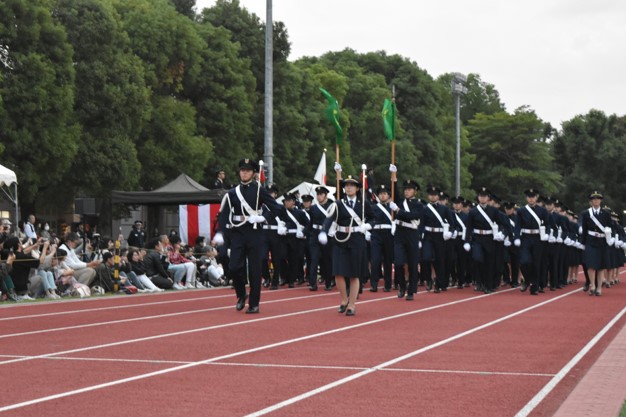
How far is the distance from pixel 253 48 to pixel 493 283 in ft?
139

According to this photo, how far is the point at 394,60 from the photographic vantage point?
9688cm

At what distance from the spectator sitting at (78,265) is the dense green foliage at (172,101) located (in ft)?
65.7

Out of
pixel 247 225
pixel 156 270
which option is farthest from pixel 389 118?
pixel 247 225

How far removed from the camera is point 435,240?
2681cm

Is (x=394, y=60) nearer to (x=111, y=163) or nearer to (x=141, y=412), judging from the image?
(x=111, y=163)

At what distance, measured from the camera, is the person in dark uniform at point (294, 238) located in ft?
93.9

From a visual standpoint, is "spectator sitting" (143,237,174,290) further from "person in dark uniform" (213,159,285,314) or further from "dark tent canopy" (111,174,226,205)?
"person in dark uniform" (213,159,285,314)

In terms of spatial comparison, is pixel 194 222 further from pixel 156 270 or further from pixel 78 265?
pixel 78 265

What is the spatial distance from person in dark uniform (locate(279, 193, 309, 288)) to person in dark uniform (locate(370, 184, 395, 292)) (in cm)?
229

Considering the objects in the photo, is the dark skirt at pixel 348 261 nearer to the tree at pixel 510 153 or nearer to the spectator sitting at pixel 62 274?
the spectator sitting at pixel 62 274

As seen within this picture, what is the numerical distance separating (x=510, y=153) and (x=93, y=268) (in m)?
86.1

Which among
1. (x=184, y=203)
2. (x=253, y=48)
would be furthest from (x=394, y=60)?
(x=184, y=203)

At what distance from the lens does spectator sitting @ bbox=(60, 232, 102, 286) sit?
24719mm

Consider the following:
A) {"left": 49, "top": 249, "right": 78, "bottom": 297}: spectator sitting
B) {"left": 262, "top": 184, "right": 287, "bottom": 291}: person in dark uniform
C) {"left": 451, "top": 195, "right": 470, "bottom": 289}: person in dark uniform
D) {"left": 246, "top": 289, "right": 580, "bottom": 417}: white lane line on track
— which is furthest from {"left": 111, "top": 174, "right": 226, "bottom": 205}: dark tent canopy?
{"left": 246, "top": 289, "right": 580, "bottom": 417}: white lane line on track
